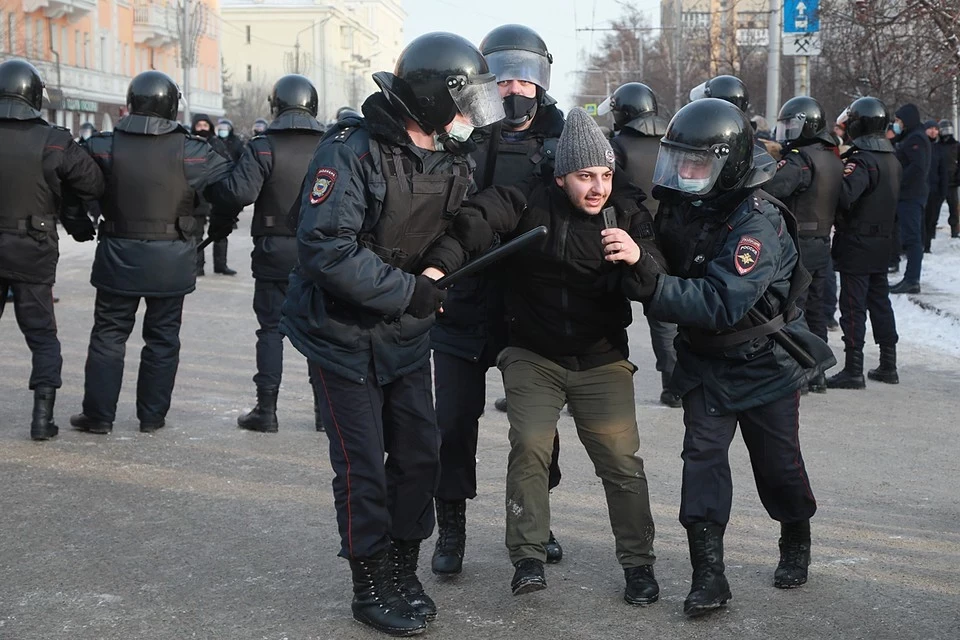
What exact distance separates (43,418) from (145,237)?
115 centimetres

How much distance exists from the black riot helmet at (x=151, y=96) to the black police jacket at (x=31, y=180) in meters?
0.41

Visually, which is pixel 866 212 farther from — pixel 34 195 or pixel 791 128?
pixel 34 195

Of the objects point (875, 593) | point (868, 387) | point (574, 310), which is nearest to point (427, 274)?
point (574, 310)

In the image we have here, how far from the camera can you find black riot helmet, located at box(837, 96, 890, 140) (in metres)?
9.13

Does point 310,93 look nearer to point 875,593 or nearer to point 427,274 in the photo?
point 427,274

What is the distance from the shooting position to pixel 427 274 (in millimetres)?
4219

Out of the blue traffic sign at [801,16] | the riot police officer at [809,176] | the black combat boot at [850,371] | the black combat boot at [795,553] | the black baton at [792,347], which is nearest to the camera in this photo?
the black baton at [792,347]

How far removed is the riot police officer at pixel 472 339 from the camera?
193 inches

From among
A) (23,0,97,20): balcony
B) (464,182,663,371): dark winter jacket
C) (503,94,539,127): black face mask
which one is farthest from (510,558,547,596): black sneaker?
(23,0,97,20): balcony

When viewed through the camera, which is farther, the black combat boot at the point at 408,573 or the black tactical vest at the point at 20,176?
the black tactical vest at the point at 20,176

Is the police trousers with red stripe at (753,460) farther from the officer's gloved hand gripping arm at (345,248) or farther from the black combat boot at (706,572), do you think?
the officer's gloved hand gripping arm at (345,248)

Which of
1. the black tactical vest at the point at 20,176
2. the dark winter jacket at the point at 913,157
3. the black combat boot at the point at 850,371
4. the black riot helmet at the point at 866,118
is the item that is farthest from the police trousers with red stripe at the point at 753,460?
the dark winter jacket at the point at 913,157

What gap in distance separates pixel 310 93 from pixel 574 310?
3.75 metres

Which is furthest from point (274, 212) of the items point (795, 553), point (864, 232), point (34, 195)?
point (864, 232)
